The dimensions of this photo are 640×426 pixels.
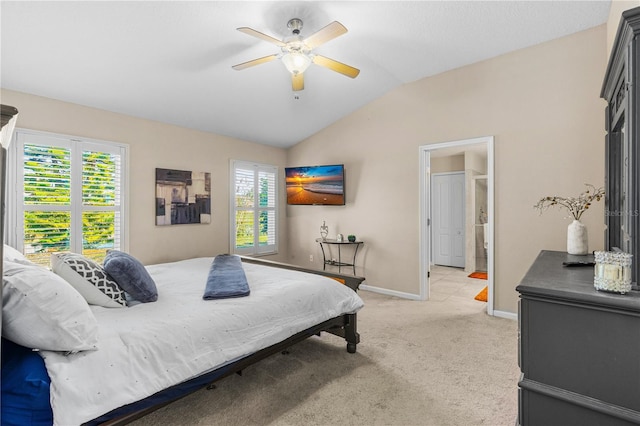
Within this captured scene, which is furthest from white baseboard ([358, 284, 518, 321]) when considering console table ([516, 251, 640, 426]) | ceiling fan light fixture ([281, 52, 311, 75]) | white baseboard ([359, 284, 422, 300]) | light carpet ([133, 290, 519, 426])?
ceiling fan light fixture ([281, 52, 311, 75])

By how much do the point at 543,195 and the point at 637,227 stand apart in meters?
2.50

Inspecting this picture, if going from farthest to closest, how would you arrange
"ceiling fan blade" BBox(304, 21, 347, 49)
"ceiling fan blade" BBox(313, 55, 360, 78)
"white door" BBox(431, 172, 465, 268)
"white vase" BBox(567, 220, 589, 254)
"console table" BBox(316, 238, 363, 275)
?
"white door" BBox(431, 172, 465, 268) < "console table" BBox(316, 238, 363, 275) < "ceiling fan blade" BBox(313, 55, 360, 78) < "white vase" BBox(567, 220, 589, 254) < "ceiling fan blade" BBox(304, 21, 347, 49)

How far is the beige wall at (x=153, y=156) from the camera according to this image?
11.5ft

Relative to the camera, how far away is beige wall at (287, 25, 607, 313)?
3295 mm

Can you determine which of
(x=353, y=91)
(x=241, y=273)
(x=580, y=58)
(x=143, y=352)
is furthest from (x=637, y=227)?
(x=353, y=91)

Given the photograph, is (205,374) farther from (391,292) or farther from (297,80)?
(391,292)

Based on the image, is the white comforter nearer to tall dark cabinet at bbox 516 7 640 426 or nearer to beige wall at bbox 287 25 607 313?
tall dark cabinet at bbox 516 7 640 426

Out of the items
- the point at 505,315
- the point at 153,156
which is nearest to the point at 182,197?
the point at 153,156

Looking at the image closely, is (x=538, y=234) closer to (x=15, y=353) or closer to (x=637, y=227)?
(x=637, y=227)

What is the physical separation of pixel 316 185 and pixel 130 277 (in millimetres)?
3668

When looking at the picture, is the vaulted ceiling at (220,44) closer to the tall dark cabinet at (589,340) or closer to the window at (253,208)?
the window at (253,208)

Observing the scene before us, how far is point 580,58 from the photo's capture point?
3277mm

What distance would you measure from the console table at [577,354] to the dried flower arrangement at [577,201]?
1433 mm

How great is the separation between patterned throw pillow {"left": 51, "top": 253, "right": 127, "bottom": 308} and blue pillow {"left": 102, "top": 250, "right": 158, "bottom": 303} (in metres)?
0.05
